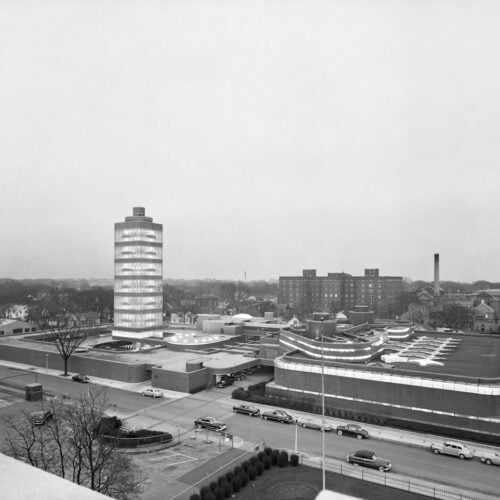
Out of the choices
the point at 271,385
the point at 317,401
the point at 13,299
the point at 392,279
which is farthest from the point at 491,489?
the point at 13,299

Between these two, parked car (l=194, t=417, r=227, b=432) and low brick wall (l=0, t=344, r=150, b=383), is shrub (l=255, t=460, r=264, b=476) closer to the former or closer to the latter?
parked car (l=194, t=417, r=227, b=432)

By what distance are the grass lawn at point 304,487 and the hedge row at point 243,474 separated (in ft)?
1.61

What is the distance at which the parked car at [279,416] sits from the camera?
148 ft

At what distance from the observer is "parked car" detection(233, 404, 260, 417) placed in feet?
155

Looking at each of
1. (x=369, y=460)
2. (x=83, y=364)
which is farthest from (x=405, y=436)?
(x=83, y=364)

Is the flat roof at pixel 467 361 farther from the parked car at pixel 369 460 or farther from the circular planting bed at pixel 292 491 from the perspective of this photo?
the circular planting bed at pixel 292 491

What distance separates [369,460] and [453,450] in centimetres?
844

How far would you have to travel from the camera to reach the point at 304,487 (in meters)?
30.8

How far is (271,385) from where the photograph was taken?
185 feet

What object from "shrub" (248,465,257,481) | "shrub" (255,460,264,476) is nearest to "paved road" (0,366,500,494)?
"shrub" (255,460,264,476)

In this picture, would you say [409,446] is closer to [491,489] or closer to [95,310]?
[491,489]

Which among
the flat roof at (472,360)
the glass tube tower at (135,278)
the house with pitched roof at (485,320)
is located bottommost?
the house with pitched roof at (485,320)

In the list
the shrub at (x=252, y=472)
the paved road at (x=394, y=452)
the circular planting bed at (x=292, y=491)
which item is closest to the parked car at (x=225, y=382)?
the paved road at (x=394, y=452)

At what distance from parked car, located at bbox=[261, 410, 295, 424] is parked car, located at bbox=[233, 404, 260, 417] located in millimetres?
891
